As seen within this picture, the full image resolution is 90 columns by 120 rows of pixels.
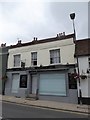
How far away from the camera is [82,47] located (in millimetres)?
18141

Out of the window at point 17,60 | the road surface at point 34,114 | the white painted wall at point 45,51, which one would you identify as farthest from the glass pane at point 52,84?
the road surface at point 34,114

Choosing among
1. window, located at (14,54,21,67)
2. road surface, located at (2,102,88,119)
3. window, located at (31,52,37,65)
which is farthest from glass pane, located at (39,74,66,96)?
road surface, located at (2,102,88,119)

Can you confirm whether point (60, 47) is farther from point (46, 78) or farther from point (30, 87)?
point (30, 87)

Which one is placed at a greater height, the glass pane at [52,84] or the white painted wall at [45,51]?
the white painted wall at [45,51]

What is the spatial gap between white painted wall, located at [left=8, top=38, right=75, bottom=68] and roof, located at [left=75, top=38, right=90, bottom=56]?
18.2 inches

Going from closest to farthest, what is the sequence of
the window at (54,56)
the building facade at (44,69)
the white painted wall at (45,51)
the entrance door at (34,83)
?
the building facade at (44,69), the white painted wall at (45,51), the window at (54,56), the entrance door at (34,83)

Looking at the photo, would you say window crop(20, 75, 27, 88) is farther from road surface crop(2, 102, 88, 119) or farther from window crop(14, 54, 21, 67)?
road surface crop(2, 102, 88, 119)

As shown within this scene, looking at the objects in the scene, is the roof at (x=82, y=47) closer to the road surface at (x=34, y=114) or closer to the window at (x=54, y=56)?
the window at (x=54, y=56)

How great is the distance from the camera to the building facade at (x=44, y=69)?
18578 mm

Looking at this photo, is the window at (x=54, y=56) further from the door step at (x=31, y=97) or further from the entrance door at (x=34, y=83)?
the door step at (x=31, y=97)

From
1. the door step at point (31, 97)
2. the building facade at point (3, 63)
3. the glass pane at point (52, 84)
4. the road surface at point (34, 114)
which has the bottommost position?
the road surface at point (34, 114)

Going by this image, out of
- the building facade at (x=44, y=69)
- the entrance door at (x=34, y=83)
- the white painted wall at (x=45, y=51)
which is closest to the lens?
the building facade at (x=44, y=69)

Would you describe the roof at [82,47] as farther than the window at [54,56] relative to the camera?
No

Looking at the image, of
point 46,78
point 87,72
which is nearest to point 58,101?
point 46,78
